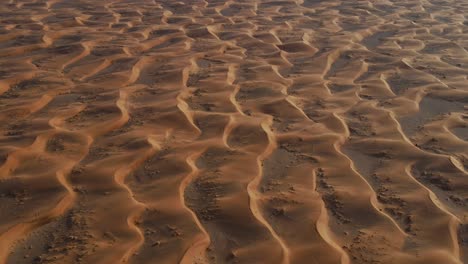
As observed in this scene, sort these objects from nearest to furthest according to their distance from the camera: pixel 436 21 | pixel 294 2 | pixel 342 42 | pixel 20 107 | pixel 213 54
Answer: pixel 20 107 < pixel 213 54 < pixel 342 42 < pixel 436 21 < pixel 294 2

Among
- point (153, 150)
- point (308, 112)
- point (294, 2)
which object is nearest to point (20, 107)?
point (153, 150)

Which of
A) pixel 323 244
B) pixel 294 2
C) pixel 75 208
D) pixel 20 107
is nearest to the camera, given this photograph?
pixel 323 244

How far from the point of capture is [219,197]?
2.38 m

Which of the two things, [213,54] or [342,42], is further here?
[342,42]

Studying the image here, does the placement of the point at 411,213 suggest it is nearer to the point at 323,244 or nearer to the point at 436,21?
the point at 323,244

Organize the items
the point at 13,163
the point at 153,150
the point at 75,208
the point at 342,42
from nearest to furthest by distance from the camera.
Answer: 1. the point at 75,208
2. the point at 13,163
3. the point at 153,150
4. the point at 342,42

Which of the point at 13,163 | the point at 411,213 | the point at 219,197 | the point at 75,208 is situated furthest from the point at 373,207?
the point at 13,163

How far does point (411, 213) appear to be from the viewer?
7.59ft

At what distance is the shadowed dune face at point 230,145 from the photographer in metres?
2.11

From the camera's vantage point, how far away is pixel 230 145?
9.49ft

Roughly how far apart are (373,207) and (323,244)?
40cm

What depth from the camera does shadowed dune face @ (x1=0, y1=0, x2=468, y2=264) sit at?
211 cm

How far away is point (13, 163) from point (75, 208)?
0.56 metres

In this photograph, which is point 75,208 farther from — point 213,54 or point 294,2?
point 294,2
